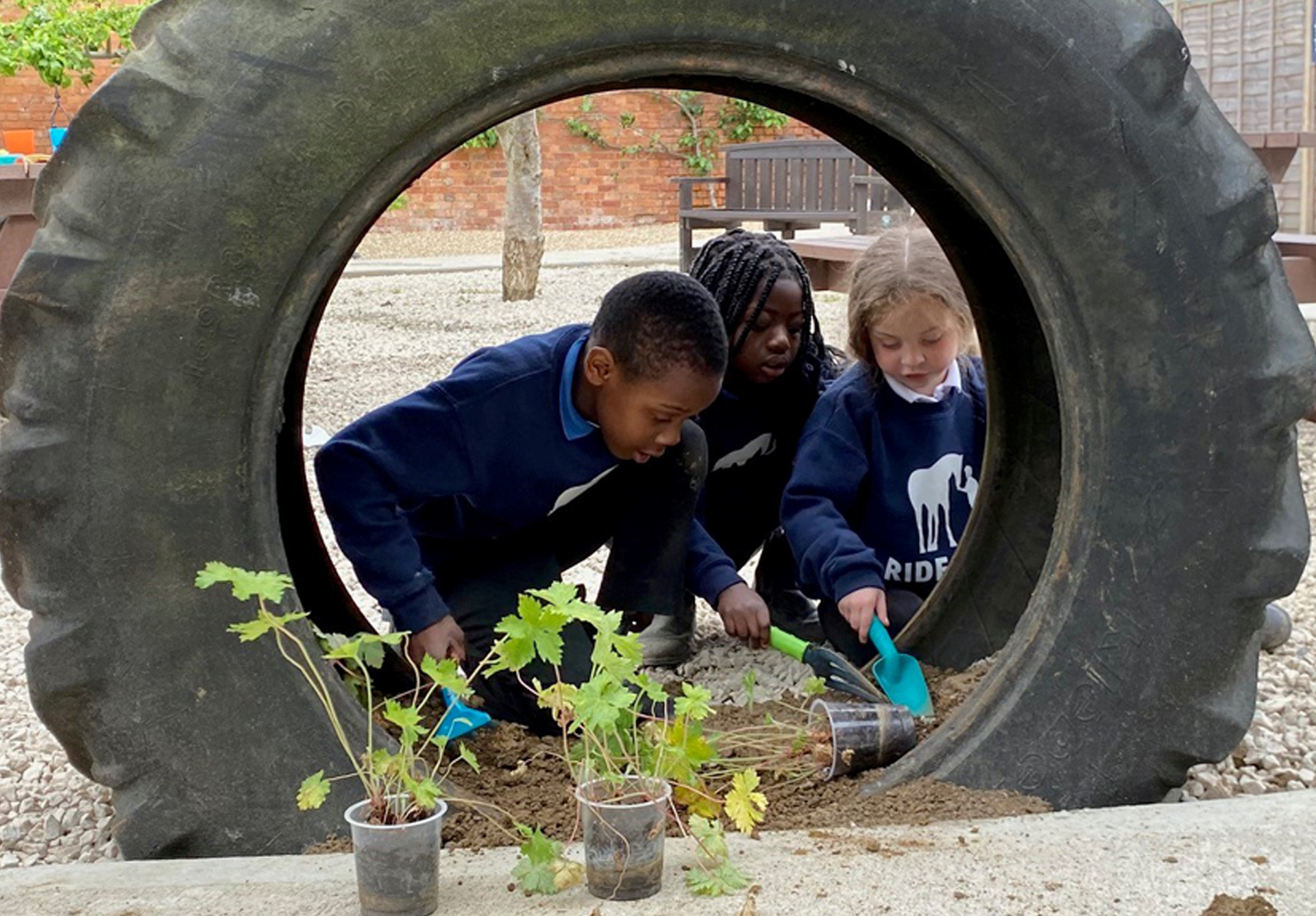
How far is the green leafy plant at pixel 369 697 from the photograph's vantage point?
5.44 ft

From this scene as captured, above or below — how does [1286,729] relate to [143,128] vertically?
below

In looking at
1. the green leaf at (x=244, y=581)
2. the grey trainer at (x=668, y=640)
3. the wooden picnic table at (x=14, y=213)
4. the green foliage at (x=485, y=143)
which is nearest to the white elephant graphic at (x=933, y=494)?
the grey trainer at (x=668, y=640)

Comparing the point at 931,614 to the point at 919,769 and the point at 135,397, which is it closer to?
the point at 919,769

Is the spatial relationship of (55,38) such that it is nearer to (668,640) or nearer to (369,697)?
(668,640)

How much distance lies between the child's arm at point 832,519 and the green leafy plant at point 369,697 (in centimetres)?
126

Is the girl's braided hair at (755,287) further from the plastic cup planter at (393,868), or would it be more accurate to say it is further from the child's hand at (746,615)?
the plastic cup planter at (393,868)

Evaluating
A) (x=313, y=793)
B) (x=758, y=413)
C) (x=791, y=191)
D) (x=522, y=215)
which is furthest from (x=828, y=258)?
(x=791, y=191)

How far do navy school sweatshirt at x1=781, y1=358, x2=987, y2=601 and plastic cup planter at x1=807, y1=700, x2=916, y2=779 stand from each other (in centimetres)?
101

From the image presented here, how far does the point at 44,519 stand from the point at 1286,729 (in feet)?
7.08

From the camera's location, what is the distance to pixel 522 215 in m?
12.2

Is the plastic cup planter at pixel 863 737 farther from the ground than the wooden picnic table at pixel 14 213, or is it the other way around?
the wooden picnic table at pixel 14 213

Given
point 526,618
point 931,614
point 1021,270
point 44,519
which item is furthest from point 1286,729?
point 44,519

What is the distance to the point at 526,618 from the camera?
170 centimetres

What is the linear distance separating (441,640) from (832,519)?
0.97 meters
